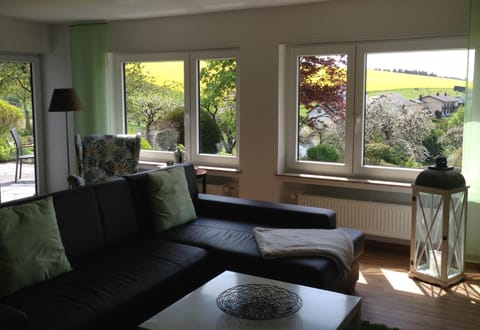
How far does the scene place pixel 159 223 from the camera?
3580 millimetres

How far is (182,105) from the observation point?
5578 mm

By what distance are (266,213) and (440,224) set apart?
1.29m

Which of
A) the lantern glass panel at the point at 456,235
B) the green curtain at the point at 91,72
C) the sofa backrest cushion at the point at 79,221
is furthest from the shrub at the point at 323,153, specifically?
the green curtain at the point at 91,72

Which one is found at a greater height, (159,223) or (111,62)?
(111,62)

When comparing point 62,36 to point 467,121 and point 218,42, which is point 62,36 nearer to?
point 218,42

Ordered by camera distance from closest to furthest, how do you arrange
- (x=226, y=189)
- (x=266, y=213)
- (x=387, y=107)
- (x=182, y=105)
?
(x=266, y=213), (x=387, y=107), (x=226, y=189), (x=182, y=105)

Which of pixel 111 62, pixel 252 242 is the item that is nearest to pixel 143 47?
pixel 111 62

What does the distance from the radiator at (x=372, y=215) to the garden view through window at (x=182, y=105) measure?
1.26 metres

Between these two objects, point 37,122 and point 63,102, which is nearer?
point 63,102

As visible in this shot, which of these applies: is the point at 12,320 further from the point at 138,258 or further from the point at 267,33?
the point at 267,33

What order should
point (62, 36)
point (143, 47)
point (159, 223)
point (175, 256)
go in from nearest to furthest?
point (175, 256), point (159, 223), point (143, 47), point (62, 36)

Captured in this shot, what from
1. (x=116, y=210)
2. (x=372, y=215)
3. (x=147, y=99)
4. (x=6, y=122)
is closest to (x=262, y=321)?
(x=116, y=210)

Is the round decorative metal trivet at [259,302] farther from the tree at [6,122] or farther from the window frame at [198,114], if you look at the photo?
the tree at [6,122]

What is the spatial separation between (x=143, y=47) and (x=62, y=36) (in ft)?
3.85
